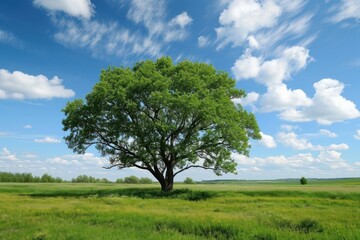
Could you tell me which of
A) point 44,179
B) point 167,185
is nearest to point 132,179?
point 44,179

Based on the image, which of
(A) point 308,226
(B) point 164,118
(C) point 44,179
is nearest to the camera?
(A) point 308,226

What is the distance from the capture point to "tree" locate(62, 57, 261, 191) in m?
39.9

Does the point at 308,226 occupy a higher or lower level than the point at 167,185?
lower

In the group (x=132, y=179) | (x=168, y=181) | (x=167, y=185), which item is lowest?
(x=167, y=185)

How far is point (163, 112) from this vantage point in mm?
42875

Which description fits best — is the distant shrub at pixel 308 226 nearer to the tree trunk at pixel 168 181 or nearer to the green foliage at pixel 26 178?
the tree trunk at pixel 168 181

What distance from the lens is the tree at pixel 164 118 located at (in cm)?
3994

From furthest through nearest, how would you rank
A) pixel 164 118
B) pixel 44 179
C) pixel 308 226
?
pixel 44 179
pixel 164 118
pixel 308 226

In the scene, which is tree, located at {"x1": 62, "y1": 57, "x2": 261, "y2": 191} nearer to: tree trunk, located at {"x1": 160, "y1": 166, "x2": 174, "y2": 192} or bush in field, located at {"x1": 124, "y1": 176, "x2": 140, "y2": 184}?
tree trunk, located at {"x1": 160, "y1": 166, "x2": 174, "y2": 192}

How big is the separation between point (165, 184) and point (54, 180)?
76.1 metres

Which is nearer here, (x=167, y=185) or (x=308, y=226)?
(x=308, y=226)

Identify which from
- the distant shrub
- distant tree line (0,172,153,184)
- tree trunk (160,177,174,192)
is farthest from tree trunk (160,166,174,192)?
distant tree line (0,172,153,184)

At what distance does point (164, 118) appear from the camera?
4116cm

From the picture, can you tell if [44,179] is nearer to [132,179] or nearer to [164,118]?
[132,179]
